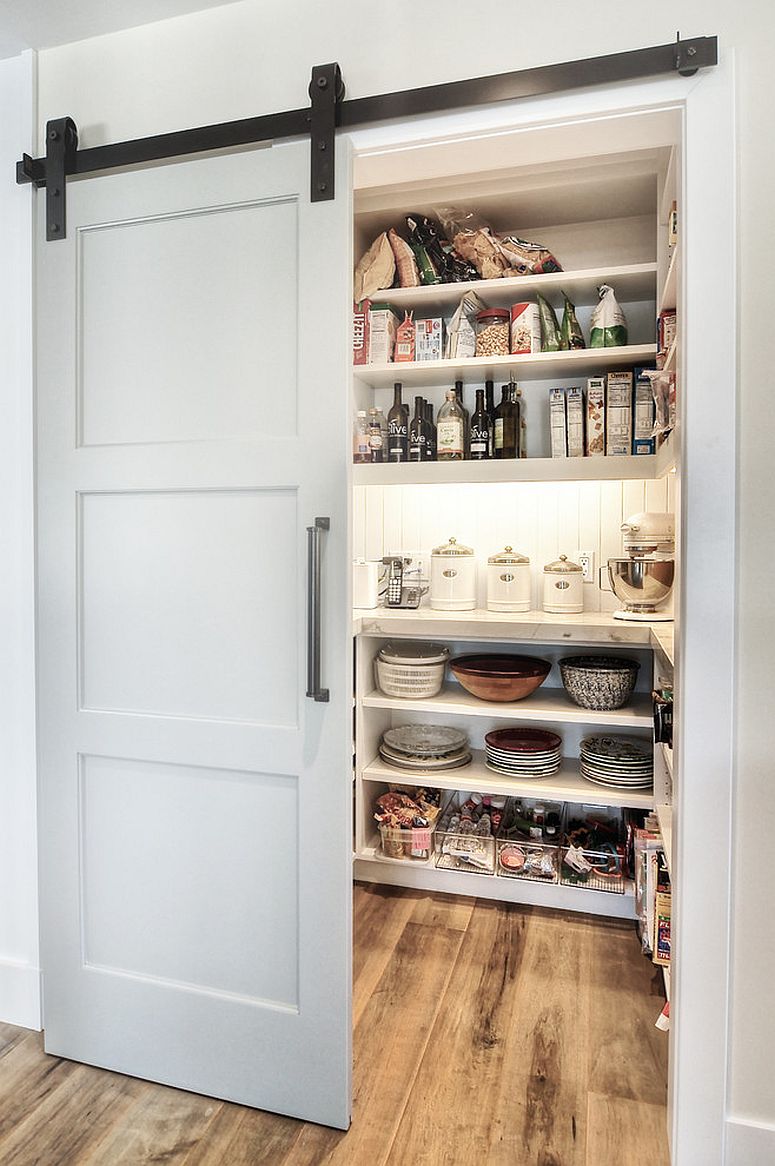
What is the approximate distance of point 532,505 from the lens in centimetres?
283

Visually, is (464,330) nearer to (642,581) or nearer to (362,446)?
(362,446)

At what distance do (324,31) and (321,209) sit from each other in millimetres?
406

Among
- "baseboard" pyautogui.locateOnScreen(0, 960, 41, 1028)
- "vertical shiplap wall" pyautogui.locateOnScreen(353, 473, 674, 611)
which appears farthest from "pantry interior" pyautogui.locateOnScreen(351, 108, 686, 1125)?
"baseboard" pyautogui.locateOnScreen(0, 960, 41, 1028)

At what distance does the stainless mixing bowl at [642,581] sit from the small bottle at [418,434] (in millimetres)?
825

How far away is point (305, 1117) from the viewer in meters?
1.65

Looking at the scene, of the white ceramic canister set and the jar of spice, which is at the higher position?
the jar of spice

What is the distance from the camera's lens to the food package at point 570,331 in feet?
8.35

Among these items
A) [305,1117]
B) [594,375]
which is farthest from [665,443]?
[305,1117]

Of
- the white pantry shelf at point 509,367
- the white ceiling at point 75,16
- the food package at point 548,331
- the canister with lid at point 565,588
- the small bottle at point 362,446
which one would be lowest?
the canister with lid at point 565,588

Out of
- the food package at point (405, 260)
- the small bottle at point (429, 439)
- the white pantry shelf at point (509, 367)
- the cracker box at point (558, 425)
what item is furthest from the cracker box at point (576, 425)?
the food package at point (405, 260)

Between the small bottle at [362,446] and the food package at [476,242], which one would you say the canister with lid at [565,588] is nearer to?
the small bottle at [362,446]

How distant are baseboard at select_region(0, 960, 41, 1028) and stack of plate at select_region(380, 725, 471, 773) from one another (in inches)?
51.8

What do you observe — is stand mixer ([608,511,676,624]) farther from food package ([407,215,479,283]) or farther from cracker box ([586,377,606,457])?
food package ([407,215,479,283])

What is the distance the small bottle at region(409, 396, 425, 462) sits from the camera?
273 centimetres
